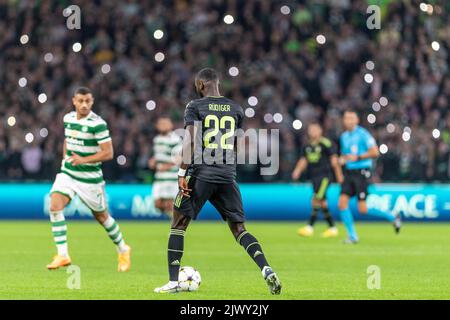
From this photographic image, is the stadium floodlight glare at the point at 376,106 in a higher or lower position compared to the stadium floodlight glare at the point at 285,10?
lower

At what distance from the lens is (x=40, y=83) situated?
2825cm

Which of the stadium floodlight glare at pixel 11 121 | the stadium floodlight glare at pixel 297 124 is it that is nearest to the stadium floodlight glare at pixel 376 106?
the stadium floodlight glare at pixel 297 124

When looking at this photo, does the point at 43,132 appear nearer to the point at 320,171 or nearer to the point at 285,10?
the point at 285,10

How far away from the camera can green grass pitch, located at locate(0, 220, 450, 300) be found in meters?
11.3

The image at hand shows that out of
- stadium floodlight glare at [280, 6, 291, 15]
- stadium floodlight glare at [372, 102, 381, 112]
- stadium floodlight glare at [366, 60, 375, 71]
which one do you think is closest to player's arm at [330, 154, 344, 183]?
stadium floodlight glare at [372, 102, 381, 112]

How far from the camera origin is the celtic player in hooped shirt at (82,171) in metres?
13.7

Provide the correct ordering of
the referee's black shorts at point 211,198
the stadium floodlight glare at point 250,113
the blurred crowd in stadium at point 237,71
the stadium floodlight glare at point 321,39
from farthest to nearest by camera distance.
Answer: the stadium floodlight glare at point 321,39, the stadium floodlight glare at point 250,113, the blurred crowd in stadium at point 237,71, the referee's black shorts at point 211,198

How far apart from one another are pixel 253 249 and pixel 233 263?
4.22 meters

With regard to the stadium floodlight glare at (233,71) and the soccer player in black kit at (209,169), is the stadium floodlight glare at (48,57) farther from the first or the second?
the soccer player in black kit at (209,169)

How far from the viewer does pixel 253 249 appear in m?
10.9

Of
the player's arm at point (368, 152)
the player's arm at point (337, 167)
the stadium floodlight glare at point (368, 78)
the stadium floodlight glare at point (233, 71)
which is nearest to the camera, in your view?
the player's arm at point (368, 152)

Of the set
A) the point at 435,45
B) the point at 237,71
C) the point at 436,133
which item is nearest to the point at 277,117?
the point at 237,71

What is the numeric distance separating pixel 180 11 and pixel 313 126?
940cm
